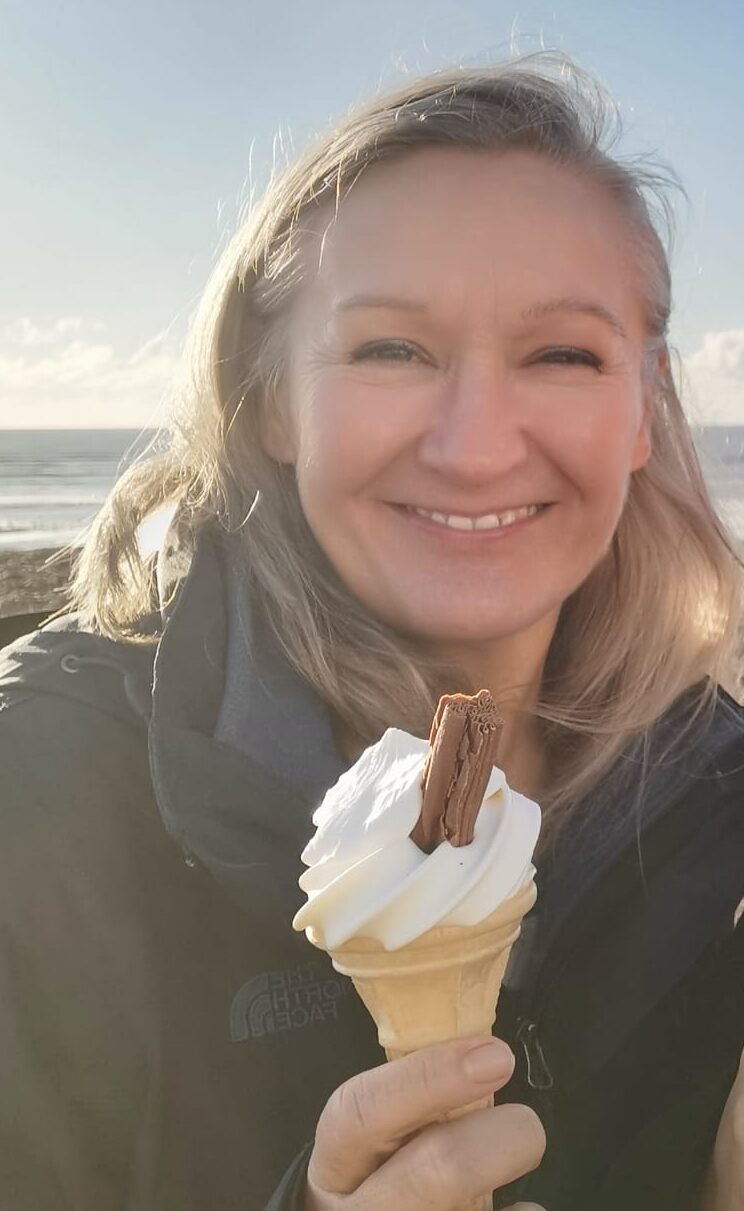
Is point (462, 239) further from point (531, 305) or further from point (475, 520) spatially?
point (475, 520)

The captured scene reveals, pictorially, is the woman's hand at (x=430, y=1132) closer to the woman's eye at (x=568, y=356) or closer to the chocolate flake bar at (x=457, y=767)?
the chocolate flake bar at (x=457, y=767)

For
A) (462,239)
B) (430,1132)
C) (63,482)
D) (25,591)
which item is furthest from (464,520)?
(63,482)

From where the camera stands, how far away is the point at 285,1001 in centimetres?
182

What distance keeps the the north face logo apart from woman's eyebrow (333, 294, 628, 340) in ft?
4.11

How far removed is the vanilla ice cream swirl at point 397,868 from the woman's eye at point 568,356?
944mm

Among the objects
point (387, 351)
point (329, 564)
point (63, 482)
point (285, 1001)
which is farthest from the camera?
point (63, 482)

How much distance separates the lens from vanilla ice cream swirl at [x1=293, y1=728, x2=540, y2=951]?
129 cm

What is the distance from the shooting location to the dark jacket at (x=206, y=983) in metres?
1.68

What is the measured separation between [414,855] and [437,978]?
22 centimetres

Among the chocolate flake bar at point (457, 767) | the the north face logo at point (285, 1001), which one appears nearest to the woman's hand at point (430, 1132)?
the chocolate flake bar at point (457, 767)

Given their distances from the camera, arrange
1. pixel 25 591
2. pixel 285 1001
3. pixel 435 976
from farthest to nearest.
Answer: pixel 25 591 → pixel 285 1001 → pixel 435 976

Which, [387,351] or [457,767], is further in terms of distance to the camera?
[387,351]

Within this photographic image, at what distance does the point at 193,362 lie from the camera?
2260 mm

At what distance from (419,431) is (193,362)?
636 millimetres
